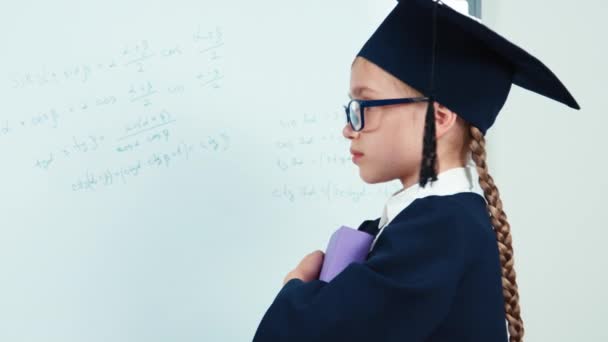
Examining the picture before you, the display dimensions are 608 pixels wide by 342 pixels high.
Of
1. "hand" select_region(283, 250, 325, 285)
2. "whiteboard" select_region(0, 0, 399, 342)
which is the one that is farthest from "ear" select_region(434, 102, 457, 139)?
"whiteboard" select_region(0, 0, 399, 342)

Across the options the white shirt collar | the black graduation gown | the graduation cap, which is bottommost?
the black graduation gown

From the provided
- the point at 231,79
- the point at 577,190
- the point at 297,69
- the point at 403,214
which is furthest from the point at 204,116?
the point at 577,190

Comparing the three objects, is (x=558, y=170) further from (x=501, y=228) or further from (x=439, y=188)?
(x=439, y=188)

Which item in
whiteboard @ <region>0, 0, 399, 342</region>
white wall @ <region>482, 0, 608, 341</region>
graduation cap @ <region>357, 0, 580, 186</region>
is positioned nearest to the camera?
graduation cap @ <region>357, 0, 580, 186</region>

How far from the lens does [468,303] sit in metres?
0.96

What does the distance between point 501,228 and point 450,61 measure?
0.95ft

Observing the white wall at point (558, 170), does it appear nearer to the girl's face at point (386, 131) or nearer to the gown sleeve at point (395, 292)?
the girl's face at point (386, 131)

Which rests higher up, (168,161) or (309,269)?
(168,161)

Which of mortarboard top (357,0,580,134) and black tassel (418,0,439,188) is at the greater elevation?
mortarboard top (357,0,580,134)

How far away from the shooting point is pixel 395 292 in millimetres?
884

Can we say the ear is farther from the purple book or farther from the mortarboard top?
the purple book

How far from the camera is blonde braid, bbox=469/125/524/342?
105cm

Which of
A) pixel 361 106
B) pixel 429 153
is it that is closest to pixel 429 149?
pixel 429 153

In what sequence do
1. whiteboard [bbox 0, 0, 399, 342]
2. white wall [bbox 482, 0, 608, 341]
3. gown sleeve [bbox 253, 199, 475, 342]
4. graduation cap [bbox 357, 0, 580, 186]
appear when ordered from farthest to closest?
white wall [bbox 482, 0, 608, 341], whiteboard [bbox 0, 0, 399, 342], graduation cap [bbox 357, 0, 580, 186], gown sleeve [bbox 253, 199, 475, 342]
